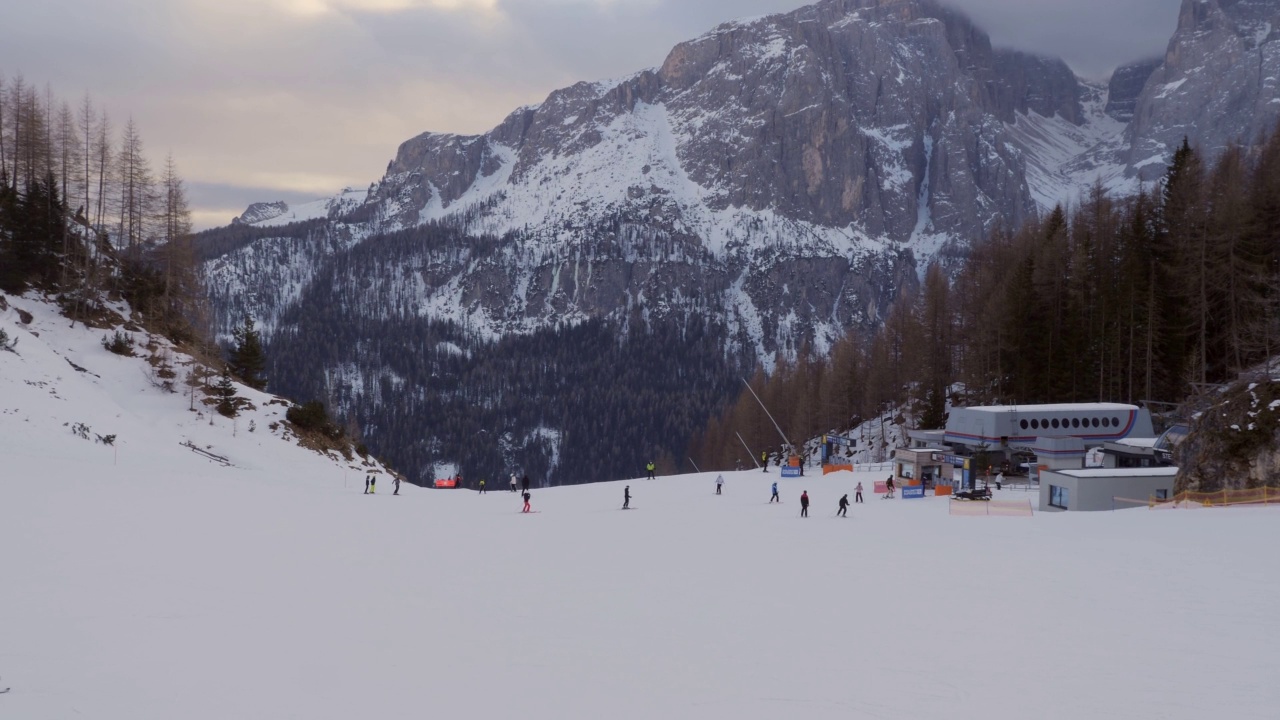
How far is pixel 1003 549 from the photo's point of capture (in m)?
21.0

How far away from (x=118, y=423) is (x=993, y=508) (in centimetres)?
4156

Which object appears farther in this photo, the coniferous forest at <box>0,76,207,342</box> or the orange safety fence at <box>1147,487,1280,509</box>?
the coniferous forest at <box>0,76,207,342</box>

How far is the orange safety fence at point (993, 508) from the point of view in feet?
102

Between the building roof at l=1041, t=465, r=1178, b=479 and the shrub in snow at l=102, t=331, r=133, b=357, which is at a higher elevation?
the shrub in snow at l=102, t=331, r=133, b=357

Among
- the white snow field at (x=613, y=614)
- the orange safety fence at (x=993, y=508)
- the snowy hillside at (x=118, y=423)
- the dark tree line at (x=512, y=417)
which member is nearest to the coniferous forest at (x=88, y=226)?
the snowy hillside at (x=118, y=423)

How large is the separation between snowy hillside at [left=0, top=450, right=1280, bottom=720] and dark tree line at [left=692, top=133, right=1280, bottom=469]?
2757 centimetres

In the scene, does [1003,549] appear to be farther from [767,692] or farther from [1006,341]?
[1006,341]

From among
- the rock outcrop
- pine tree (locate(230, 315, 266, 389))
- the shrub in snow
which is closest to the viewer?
the rock outcrop

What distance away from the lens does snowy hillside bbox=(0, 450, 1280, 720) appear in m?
10.0

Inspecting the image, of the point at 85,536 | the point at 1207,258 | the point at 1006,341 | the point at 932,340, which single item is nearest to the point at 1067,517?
the point at 1207,258

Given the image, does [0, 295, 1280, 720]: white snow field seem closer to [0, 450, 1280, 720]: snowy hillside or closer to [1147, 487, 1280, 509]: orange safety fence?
[0, 450, 1280, 720]: snowy hillside

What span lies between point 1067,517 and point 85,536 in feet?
100

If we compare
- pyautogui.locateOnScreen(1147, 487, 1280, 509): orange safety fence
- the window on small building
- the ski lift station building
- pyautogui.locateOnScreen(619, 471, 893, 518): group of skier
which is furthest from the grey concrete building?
the ski lift station building

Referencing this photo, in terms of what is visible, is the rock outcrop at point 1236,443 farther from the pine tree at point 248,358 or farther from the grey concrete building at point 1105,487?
the pine tree at point 248,358
